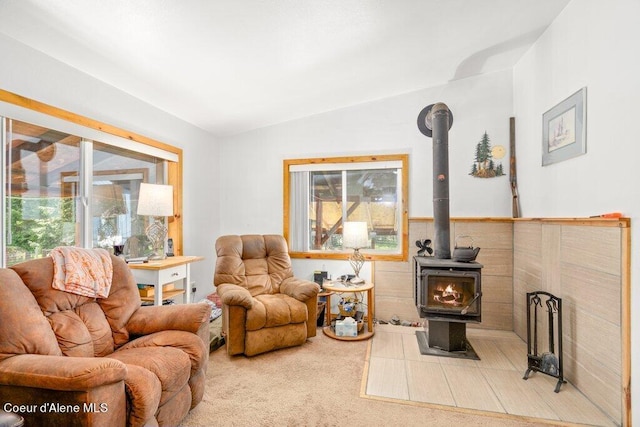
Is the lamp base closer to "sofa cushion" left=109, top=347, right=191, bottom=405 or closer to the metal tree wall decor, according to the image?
"sofa cushion" left=109, top=347, right=191, bottom=405

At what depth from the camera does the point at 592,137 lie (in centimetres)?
Answer: 208

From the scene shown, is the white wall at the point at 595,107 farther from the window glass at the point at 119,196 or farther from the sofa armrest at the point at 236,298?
the window glass at the point at 119,196

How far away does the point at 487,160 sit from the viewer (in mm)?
3385

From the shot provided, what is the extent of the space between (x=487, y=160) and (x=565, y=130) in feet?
3.30

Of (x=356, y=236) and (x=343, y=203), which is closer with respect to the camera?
(x=356, y=236)

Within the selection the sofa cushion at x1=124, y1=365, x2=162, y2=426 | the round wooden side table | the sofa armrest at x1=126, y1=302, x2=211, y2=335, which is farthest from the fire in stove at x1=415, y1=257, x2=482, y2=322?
the sofa cushion at x1=124, y1=365, x2=162, y2=426

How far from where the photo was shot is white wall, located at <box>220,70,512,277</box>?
3393mm

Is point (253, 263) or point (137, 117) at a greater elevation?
point (137, 117)

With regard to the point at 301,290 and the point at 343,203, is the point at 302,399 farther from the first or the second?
the point at 343,203

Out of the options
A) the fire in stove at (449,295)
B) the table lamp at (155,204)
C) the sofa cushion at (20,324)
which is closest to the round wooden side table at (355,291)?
the fire in stove at (449,295)

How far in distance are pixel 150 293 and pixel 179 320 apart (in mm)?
976

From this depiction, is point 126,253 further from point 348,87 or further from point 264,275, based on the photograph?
point 348,87

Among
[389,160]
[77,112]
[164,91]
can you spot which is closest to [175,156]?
[164,91]

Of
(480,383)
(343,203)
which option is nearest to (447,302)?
(480,383)
